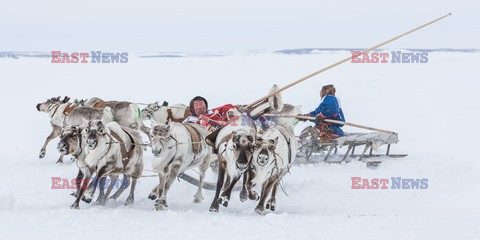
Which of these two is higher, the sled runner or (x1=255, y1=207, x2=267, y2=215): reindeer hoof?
the sled runner

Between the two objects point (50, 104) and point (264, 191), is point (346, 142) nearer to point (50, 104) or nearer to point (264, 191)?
point (264, 191)

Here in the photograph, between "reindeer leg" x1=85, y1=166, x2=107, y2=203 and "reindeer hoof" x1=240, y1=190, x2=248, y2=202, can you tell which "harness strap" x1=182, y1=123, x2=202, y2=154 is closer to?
"reindeer hoof" x1=240, y1=190, x2=248, y2=202

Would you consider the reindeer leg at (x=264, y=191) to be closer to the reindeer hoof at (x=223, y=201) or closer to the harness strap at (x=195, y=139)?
the reindeer hoof at (x=223, y=201)

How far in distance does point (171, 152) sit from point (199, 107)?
7.10 feet

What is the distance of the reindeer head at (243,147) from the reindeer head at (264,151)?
0.14 meters

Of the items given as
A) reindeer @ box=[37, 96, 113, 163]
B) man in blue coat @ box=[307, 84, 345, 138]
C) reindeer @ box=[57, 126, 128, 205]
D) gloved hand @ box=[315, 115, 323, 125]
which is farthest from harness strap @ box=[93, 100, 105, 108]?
reindeer @ box=[57, 126, 128, 205]

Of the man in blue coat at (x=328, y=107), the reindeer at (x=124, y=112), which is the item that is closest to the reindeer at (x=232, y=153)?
the man in blue coat at (x=328, y=107)

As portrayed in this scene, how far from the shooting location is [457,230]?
7.34 m

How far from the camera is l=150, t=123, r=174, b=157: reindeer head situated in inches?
355

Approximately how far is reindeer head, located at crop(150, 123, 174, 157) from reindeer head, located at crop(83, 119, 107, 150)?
65cm

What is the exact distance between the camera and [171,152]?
30.7 ft

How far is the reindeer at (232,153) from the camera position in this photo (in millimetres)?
8289

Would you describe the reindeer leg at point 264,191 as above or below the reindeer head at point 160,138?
below

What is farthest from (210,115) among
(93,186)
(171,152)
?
(93,186)
